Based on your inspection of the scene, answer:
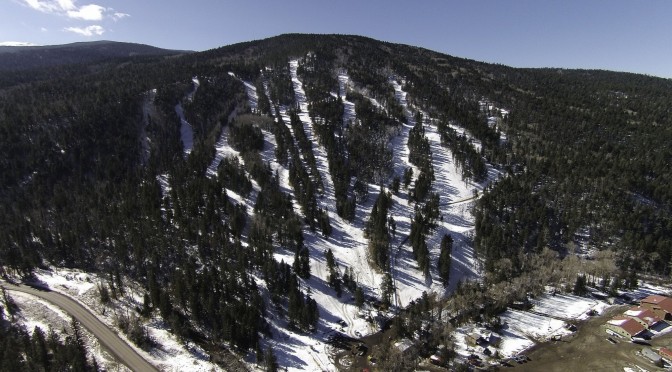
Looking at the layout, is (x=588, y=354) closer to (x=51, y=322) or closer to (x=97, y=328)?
(x=97, y=328)

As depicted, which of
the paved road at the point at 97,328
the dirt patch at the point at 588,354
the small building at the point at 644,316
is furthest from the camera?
the small building at the point at 644,316

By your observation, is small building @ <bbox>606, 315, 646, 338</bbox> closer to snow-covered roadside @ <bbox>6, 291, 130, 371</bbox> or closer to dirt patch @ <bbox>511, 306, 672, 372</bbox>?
dirt patch @ <bbox>511, 306, 672, 372</bbox>

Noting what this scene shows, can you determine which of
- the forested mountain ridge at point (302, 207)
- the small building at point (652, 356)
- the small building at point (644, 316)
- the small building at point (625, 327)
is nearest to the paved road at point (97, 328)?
the forested mountain ridge at point (302, 207)

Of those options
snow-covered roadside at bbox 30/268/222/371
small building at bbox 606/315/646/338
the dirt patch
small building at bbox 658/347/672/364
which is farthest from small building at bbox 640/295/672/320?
snow-covered roadside at bbox 30/268/222/371

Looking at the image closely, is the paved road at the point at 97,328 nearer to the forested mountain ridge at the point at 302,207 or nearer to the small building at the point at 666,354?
the forested mountain ridge at the point at 302,207

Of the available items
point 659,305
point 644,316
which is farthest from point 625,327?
point 659,305

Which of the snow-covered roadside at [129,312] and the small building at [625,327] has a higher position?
the small building at [625,327]
